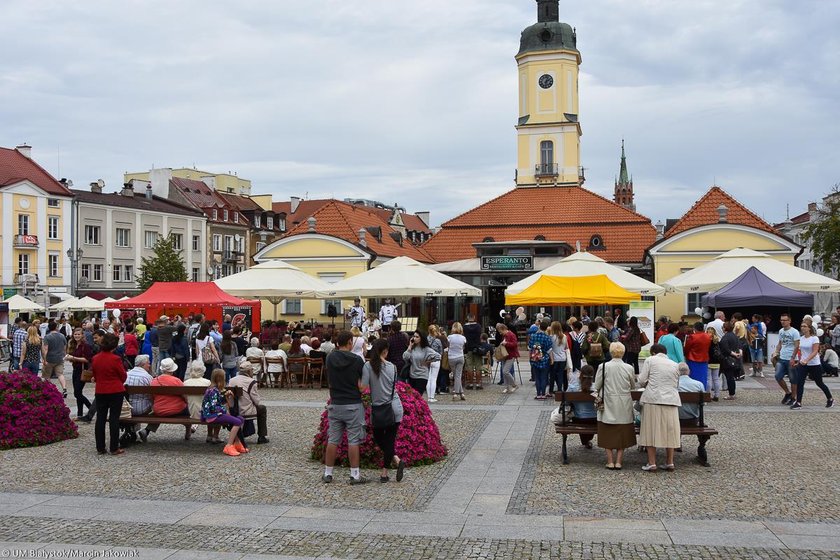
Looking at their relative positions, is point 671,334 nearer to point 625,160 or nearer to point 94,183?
point 94,183

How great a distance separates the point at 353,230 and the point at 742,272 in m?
22.8

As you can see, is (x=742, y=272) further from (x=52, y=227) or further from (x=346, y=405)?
(x=52, y=227)

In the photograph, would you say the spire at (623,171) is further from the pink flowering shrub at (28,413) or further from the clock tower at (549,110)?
the pink flowering shrub at (28,413)

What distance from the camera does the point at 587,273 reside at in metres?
21.7

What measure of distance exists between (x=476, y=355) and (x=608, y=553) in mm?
12441

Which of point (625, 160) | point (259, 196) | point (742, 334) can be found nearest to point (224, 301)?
point (742, 334)

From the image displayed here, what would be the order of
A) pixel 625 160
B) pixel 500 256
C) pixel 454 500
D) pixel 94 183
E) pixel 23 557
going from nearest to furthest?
pixel 23 557 → pixel 454 500 → pixel 500 256 → pixel 94 183 → pixel 625 160

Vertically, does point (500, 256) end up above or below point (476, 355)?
above

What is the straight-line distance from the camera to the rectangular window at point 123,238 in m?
63.1

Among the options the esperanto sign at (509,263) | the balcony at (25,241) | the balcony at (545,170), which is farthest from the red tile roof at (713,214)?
the balcony at (25,241)

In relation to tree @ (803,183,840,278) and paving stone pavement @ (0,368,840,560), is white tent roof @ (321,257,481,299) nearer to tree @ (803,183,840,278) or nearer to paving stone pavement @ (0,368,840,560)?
paving stone pavement @ (0,368,840,560)

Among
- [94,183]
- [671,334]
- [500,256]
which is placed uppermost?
[94,183]

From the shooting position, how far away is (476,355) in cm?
1955

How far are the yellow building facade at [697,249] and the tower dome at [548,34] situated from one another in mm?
22072
